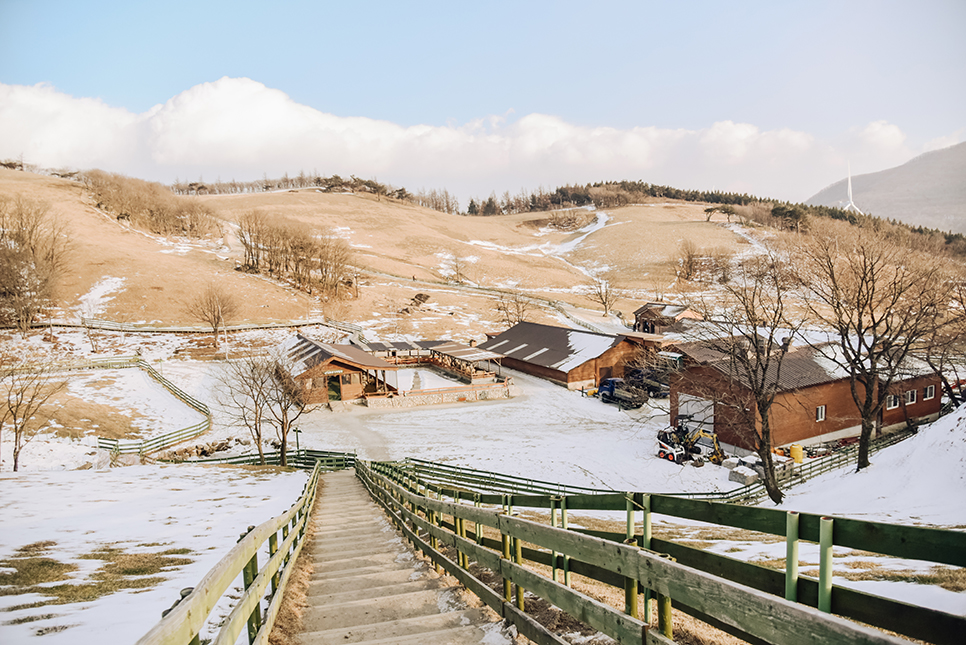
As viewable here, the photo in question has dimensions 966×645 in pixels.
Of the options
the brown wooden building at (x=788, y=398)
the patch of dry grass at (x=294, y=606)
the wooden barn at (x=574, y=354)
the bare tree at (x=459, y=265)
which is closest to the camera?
the patch of dry grass at (x=294, y=606)

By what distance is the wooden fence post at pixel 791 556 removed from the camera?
2.47 metres

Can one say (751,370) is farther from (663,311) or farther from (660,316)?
(663,311)

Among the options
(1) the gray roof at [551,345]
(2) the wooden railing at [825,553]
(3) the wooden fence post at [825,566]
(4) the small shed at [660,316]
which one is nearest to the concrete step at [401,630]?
(2) the wooden railing at [825,553]

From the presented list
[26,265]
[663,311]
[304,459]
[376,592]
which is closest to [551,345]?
[663,311]

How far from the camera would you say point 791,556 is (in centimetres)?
247

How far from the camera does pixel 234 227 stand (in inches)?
4267

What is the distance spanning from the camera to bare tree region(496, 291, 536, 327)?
6736cm

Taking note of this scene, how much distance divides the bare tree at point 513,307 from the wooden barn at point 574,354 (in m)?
15.6

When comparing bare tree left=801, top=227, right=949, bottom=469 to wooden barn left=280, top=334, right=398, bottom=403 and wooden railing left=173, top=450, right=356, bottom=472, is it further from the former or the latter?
wooden barn left=280, top=334, right=398, bottom=403

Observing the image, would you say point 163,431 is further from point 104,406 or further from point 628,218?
point 628,218

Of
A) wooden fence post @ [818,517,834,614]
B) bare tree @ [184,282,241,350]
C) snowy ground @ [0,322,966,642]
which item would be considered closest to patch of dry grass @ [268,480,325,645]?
snowy ground @ [0,322,966,642]

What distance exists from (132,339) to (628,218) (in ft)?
429

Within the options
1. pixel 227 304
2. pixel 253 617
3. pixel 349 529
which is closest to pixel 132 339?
pixel 227 304

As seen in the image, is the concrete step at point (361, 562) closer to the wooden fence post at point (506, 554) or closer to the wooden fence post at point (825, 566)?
the wooden fence post at point (506, 554)
